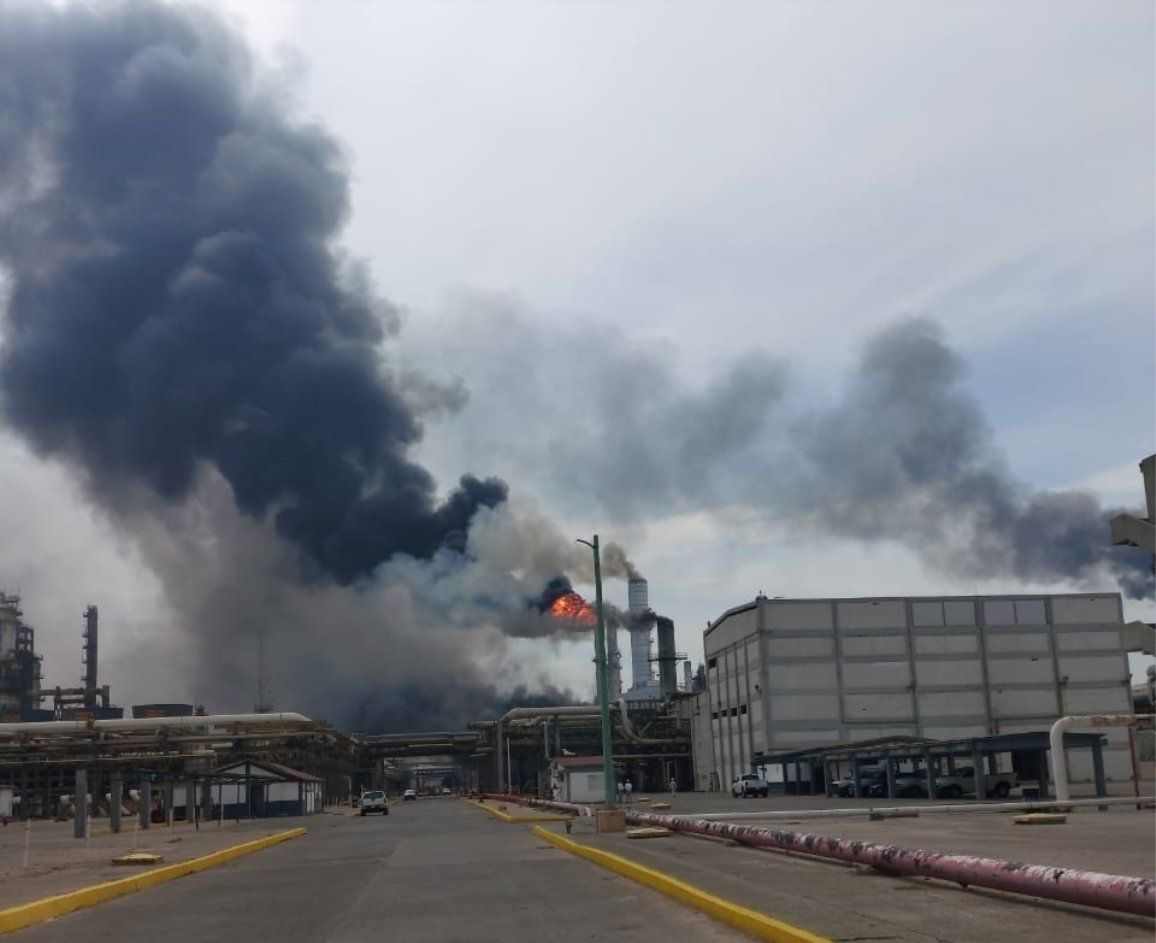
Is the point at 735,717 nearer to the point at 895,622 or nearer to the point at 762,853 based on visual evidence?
the point at 895,622

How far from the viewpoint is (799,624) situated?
89375 mm

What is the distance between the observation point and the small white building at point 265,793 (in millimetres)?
72875

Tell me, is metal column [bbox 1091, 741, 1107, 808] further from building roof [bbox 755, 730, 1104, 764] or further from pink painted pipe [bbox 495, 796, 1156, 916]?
pink painted pipe [bbox 495, 796, 1156, 916]

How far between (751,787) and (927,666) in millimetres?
19829

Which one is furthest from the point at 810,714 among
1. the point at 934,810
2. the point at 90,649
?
the point at 90,649

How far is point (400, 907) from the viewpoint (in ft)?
59.1

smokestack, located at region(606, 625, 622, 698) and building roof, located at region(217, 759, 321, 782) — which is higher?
smokestack, located at region(606, 625, 622, 698)

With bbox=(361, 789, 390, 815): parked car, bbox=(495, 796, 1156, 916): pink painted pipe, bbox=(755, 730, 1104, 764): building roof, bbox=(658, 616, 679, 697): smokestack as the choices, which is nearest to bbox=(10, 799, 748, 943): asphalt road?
bbox=(495, 796, 1156, 916): pink painted pipe

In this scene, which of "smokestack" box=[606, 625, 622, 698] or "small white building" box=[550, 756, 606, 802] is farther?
"smokestack" box=[606, 625, 622, 698]

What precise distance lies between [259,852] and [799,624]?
5867cm

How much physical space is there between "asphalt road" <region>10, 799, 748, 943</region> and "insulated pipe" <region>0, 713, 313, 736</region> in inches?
2860

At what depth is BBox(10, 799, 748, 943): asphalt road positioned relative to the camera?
14.7m

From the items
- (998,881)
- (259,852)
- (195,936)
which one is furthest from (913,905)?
(259,852)

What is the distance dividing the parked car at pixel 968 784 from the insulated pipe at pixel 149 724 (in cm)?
5930
